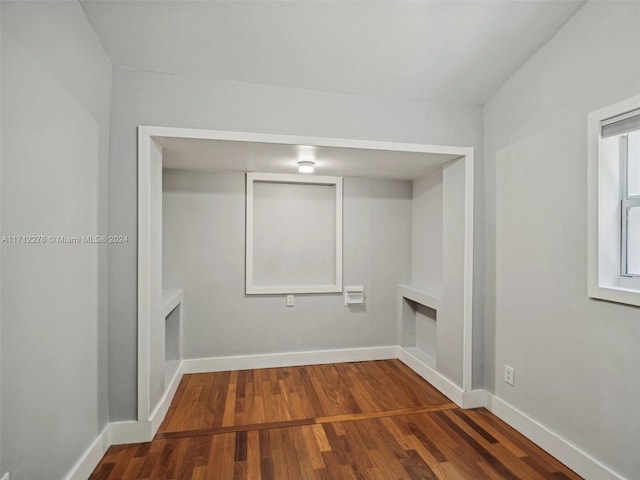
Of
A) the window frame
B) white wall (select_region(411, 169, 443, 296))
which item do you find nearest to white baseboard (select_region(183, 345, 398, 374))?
white wall (select_region(411, 169, 443, 296))

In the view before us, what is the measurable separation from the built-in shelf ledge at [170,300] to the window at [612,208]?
2.63 m

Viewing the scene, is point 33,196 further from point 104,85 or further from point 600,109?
point 600,109

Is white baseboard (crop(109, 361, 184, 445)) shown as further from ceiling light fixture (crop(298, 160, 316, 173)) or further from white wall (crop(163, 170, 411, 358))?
ceiling light fixture (crop(298, 160, 316, 173))

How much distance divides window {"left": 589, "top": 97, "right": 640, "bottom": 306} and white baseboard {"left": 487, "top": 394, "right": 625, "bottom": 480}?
834 mm

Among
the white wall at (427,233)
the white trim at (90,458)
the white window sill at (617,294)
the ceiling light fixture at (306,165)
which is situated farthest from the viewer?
the white wall at (427,233)

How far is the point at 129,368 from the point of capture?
6.53 feet

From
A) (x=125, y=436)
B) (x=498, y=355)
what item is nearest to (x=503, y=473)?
(x=498, y=355)

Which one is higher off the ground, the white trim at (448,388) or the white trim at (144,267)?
the white trim at (144,267)

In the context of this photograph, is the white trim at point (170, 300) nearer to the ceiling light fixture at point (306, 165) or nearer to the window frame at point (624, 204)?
the ceiling light fixture at point (306, 165)

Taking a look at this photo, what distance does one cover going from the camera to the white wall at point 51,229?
116cm

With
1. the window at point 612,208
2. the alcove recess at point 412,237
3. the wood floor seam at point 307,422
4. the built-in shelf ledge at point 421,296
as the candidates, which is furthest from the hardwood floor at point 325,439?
the window at point 612,208

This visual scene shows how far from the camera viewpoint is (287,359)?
318cm

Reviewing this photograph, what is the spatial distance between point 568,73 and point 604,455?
198cm

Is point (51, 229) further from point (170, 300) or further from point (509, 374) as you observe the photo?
point (509, 374)
